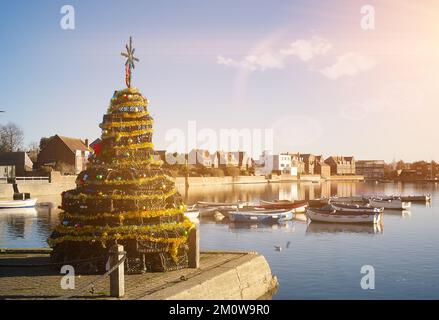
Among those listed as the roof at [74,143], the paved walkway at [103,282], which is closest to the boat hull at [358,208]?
the paved walkway at [103,282]

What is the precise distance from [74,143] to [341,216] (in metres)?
66.3

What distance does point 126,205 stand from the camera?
19.2m

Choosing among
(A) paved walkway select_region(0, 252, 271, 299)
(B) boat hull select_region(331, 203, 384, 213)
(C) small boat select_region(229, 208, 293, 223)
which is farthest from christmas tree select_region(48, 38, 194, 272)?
(B) boat hull select_region(331, 203, 384, 213)

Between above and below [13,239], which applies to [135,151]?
above

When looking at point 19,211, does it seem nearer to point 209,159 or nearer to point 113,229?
point 113,229

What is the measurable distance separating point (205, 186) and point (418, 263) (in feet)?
344

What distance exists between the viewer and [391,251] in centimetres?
3672

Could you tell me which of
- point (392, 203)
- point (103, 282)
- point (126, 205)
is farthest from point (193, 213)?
point (103, 282)

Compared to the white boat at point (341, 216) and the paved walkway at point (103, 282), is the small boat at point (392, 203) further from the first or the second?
the paved walkway at point (103, 282)

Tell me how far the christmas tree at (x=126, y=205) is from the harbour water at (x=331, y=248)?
6.62 metres

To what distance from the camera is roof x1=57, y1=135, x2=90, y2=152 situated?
10225cm

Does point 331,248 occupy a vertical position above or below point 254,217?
below
